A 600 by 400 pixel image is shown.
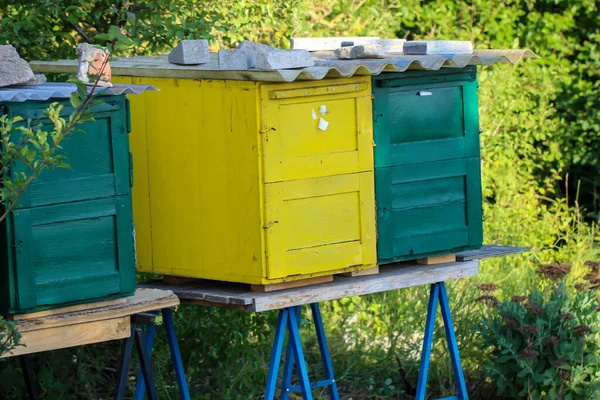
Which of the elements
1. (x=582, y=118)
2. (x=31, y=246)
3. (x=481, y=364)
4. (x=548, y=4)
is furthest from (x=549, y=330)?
(x=548, y=4)

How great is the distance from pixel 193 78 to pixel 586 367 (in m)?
2.75

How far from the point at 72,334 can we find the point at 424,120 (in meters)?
1.89

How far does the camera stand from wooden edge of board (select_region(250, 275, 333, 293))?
466 cm

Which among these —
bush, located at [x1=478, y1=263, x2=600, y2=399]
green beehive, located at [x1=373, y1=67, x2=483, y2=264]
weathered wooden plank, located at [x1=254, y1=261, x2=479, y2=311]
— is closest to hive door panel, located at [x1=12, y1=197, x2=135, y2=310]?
weathered wooden plank, located at [x1=254, y1=261, x2=479, y2=311]

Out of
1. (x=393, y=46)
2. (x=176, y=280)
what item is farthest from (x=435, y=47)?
(x=176, y=280)

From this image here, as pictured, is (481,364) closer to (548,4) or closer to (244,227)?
(244,227)

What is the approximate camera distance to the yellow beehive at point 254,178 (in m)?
4.45

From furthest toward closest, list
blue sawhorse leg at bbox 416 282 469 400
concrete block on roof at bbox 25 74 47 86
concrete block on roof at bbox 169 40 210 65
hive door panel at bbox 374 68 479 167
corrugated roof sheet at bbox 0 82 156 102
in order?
blue sawhorse leg at bbox 416 282 469 400 < hive door panel at bbox 374 68 479 167 < concrete block on roof at bbox 169 40 210 65 < concrete block on roof at bbox 25 74 47 86 < corrugated roof sheet at bbox 0 82 156 102

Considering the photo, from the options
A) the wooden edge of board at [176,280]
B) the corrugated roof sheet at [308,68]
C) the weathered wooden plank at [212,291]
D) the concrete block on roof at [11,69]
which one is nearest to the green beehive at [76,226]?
the concrete block on roof at [11,69]

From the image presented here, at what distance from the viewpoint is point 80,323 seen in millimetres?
4148

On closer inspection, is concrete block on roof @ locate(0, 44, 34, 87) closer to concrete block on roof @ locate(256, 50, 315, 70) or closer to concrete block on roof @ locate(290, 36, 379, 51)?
concrete block on roof @ locate(256, 50, 315, 70)

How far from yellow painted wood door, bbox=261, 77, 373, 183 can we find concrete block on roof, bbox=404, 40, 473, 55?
1.55ft

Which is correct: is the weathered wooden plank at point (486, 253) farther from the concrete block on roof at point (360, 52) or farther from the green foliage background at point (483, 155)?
the concrete block on roof at point (360, 52)

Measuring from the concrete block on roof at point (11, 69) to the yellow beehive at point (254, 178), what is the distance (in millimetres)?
798
